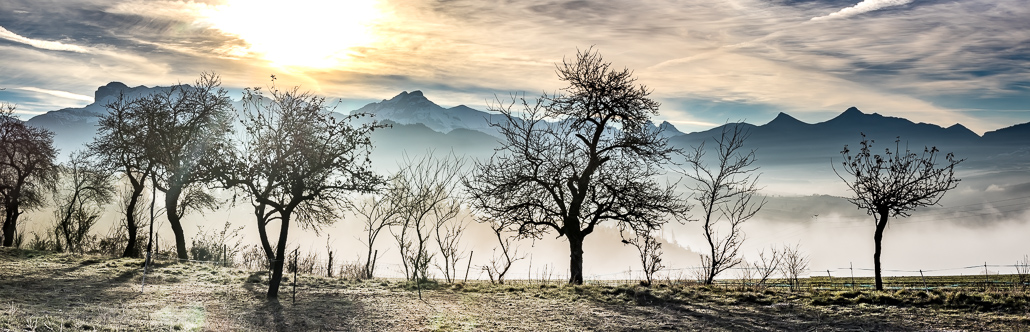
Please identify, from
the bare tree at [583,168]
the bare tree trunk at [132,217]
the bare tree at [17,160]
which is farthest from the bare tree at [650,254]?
the bare tree at [17,160]

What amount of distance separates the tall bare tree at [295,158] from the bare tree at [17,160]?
21.5 metres

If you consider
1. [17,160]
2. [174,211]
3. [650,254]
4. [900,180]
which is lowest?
[650,254]

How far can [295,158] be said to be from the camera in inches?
726

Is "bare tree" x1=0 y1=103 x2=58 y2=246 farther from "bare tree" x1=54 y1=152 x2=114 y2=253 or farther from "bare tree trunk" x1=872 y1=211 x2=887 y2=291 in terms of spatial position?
"bare tree trunk" x1=872 y1=211 x2=887 y2=291

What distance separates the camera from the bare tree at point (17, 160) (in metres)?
32.9

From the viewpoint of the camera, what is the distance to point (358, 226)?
16538 cm

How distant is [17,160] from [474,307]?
105ft

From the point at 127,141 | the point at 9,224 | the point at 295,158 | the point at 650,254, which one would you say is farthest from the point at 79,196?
the point at 650,254

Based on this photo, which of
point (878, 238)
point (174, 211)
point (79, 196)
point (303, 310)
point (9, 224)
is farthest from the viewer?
point (79, 196)

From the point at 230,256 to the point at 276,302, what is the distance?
16925 millimetres

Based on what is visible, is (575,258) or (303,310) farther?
(575,258)

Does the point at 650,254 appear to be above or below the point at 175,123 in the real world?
below

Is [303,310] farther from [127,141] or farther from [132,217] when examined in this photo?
[132,217]

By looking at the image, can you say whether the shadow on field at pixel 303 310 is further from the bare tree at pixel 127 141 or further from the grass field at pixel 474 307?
the bare tree at pixel 127 141
